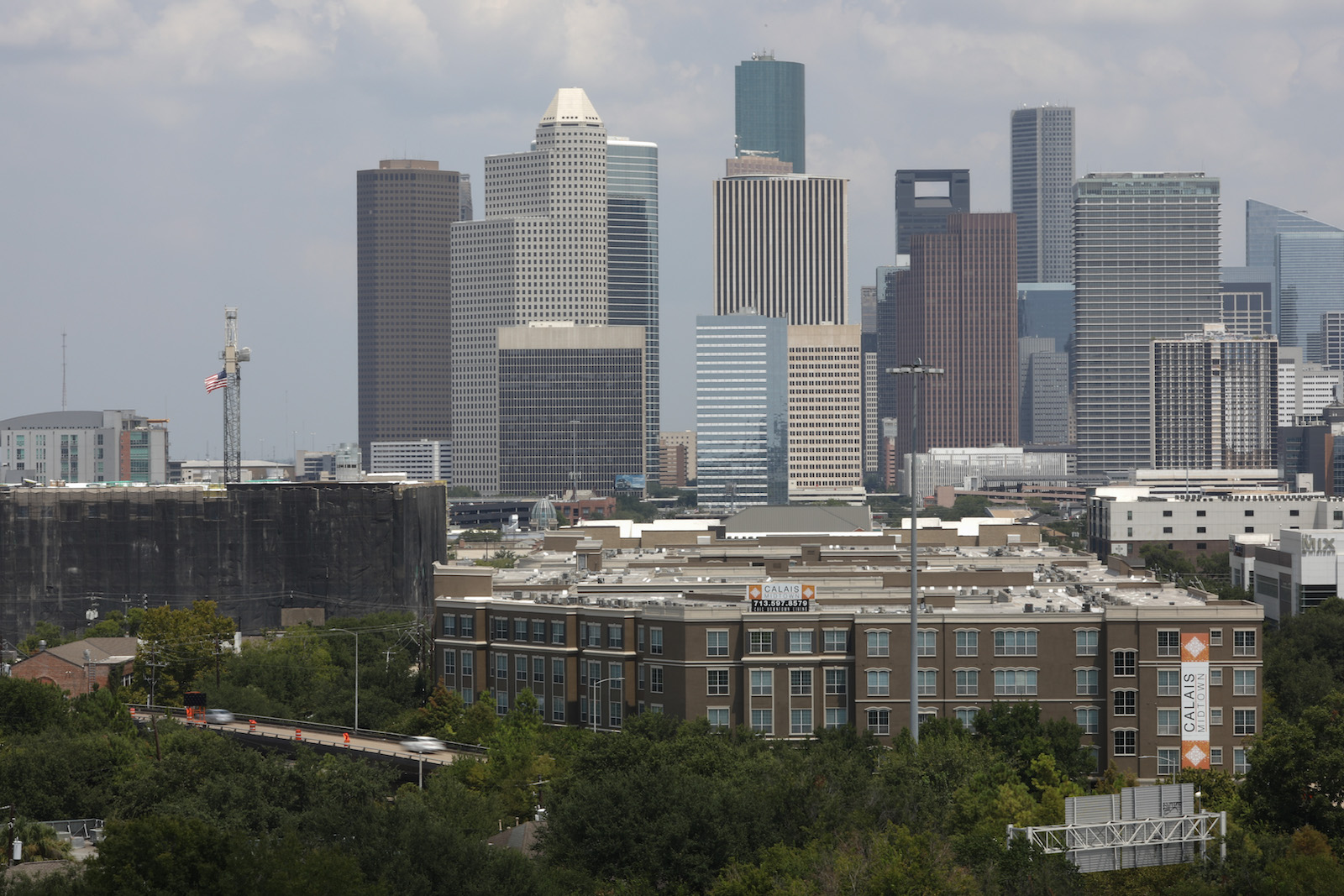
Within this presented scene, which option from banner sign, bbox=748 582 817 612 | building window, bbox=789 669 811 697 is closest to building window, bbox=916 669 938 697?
building window, bbox=789 669 811 697

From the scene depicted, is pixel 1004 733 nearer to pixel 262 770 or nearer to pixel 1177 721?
pixel 1177 721

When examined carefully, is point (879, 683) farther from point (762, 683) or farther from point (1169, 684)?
point (1169, 684)

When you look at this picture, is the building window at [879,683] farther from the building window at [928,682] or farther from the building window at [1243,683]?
the building window at [1243,683]

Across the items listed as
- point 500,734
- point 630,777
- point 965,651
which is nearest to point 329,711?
point 500,734

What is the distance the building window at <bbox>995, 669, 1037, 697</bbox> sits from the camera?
124062mm

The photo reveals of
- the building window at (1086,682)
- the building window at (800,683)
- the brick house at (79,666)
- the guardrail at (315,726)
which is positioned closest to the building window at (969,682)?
the building window at (1086,682)

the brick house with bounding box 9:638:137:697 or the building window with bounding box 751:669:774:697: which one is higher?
the building window with bounding box 751:669:774:697

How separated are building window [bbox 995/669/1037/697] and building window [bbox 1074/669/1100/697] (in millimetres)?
2874

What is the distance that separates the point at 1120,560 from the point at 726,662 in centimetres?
7805

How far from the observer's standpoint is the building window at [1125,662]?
404 ft

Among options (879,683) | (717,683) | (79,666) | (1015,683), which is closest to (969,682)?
(1015,683)

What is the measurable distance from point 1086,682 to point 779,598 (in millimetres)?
22090

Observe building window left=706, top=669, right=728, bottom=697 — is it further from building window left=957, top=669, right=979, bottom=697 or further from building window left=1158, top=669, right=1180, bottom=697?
building window left=1158, top=669, right=1180, bottom=697

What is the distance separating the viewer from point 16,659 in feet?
618
